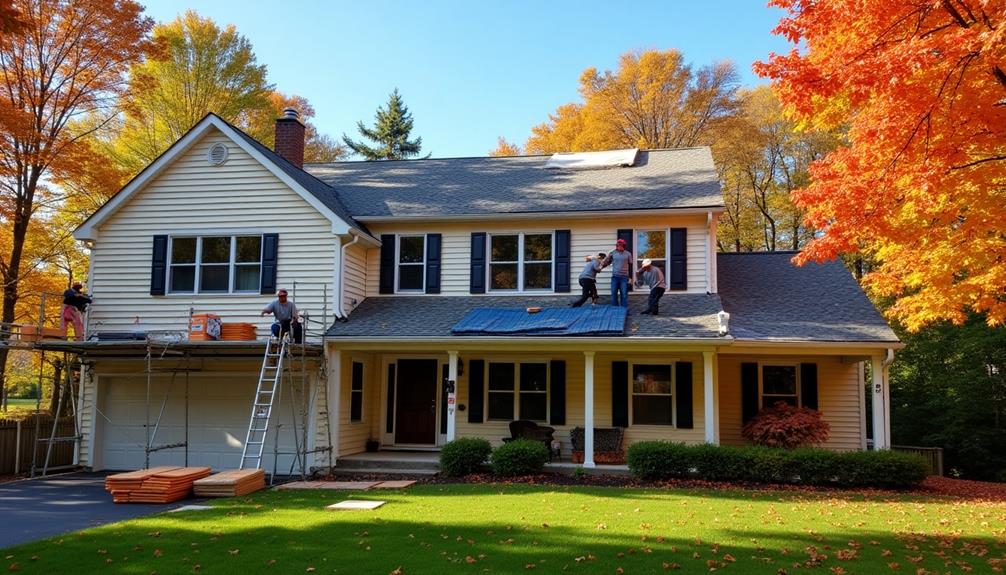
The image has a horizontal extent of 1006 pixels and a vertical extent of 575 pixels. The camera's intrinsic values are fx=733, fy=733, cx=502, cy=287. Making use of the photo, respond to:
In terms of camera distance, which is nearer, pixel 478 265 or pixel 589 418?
pixel 589 418

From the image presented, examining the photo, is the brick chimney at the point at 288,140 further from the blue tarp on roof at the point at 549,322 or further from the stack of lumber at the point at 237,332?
the blue tarp on roof at the point at 549,322

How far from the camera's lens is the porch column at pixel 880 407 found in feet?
47.5

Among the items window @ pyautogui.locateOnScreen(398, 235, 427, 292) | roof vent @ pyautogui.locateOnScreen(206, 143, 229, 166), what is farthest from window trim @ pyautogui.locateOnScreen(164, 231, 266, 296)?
window @ pyautogui.locateOnScreen(398, 235, 427, 292)

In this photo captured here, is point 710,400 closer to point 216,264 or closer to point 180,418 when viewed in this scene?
point 216,264


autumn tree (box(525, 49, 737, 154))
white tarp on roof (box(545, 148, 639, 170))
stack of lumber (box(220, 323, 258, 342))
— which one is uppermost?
autumn tree (box(525, 49, 737, 154))

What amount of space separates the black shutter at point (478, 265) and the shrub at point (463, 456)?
13.4 ft

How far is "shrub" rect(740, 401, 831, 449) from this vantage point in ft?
49.2

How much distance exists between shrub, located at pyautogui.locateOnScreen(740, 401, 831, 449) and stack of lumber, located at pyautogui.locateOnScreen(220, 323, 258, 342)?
10.8 metres

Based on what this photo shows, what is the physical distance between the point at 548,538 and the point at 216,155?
40.8ft

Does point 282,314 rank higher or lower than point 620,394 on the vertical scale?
higher

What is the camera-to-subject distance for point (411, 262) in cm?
1748

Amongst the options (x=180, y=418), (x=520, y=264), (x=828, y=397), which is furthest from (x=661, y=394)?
(x=180, y=418)

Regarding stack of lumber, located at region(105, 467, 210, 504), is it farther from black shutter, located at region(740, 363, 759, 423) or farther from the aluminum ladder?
black shutter, located at region(740, 363, 759, 423)

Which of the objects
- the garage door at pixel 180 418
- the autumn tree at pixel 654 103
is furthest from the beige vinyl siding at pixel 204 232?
the autumn tree at pixel 654 103
